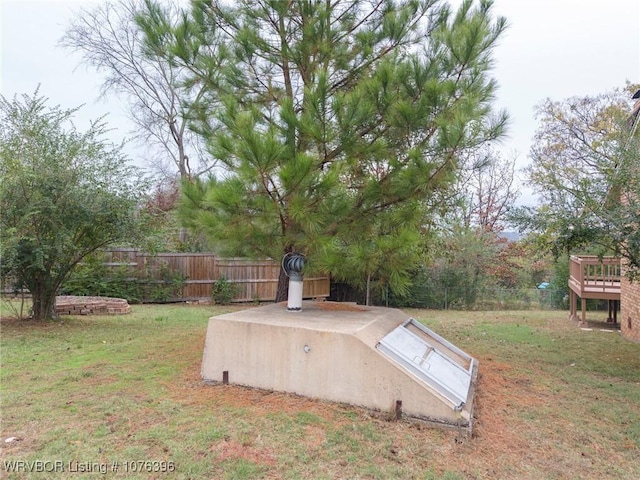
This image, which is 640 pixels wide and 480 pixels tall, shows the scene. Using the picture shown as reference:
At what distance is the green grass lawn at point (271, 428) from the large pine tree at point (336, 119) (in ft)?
5.28

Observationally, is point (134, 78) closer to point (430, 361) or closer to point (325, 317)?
point (325, 317)

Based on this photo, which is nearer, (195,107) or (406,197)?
(406,197)

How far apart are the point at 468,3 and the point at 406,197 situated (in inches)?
103

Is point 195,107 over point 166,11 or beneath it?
beneath

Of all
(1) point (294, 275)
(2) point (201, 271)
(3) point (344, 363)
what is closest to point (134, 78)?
(2) point (201, 271)

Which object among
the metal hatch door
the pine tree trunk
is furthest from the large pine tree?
Answer: the pine tree trunk

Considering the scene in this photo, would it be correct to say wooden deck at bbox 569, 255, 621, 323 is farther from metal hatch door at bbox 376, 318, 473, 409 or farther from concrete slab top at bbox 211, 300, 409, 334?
concrete slab top at bbox 211, 300, 409, 334

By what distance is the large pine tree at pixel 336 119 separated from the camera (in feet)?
14.0

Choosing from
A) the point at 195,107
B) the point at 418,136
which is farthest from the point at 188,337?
the point at 418,136

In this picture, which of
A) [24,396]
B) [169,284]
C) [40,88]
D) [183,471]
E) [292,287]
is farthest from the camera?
[169,284]

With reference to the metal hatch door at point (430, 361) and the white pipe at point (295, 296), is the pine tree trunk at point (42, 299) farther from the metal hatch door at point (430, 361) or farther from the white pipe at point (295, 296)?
the metal hatch door at point (430, 361)

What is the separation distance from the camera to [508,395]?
4.47 meters

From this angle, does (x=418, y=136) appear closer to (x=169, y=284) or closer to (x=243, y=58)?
(x=243, y=58)

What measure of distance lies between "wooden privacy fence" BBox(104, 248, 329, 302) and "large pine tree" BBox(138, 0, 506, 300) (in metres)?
7.59
